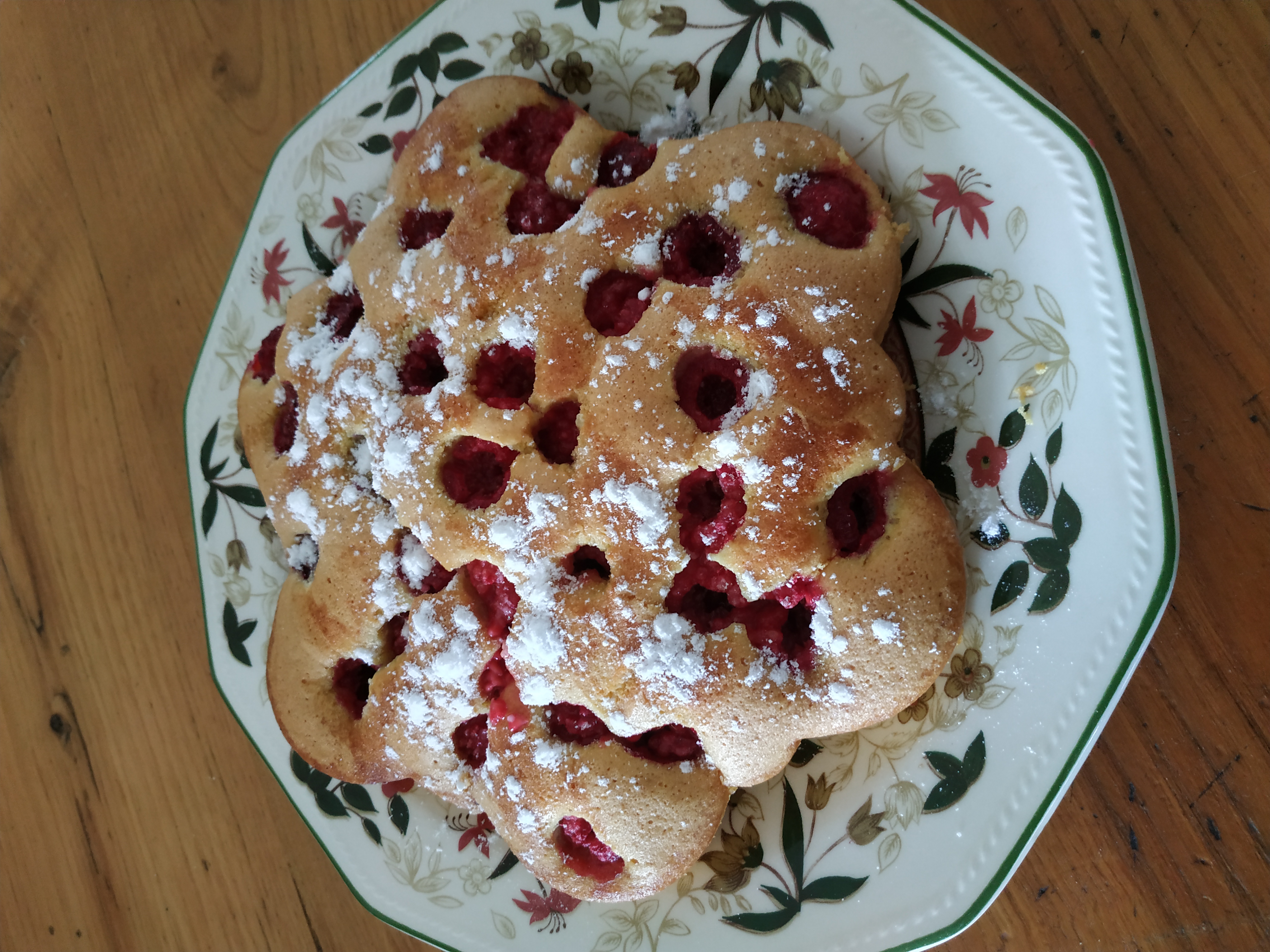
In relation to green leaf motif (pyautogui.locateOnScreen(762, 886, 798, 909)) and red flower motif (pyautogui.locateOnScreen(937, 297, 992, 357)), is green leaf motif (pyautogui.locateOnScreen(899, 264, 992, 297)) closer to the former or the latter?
red flower motif (pyautogui.locateOnScreen(937, 297, 992, 357))

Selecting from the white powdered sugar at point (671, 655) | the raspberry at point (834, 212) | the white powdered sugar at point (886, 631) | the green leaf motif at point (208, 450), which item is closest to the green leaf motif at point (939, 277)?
the raspberry at point (834, 212)

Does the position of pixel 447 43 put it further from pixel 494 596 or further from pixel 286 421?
pixel 494 596

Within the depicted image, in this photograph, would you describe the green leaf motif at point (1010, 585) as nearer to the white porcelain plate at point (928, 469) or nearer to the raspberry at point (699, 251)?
the white porcelain plate at point (928, 469)

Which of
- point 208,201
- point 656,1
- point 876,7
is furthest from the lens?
point 208,201

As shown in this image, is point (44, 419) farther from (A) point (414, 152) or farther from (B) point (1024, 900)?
(B) point (1024, 900)

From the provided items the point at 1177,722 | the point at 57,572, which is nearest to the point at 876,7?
the point at 1177,722

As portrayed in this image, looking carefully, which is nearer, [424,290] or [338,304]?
[424,290]

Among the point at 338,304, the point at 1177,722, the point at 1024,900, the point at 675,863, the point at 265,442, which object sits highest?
the point at 338,304

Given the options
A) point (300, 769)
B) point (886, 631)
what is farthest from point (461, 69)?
point (300, 769)
